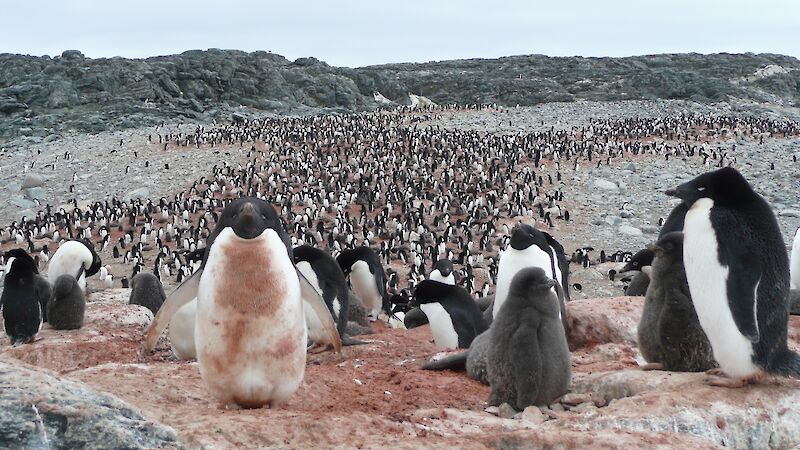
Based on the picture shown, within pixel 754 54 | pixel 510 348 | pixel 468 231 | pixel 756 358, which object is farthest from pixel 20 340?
pixel 754 54

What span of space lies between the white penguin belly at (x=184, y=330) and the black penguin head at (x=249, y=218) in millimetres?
2505

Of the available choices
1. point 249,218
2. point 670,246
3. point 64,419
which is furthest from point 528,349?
point 64,419

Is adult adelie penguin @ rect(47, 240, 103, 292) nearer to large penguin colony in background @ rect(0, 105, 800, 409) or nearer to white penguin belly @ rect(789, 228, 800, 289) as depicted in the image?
large penguin colony in background @ rect(0, 105, 800, 409)

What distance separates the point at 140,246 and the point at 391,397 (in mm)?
16059

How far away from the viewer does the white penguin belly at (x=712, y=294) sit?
512 centimetres

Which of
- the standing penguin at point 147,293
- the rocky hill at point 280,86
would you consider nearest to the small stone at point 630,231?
the standing penguin at point 147,293

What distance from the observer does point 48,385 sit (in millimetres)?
3105

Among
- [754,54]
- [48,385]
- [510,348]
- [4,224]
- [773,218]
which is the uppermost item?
[754,54]

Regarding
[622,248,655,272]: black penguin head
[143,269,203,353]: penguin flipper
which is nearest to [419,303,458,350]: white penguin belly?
[622,248,655,272]: black penguin head

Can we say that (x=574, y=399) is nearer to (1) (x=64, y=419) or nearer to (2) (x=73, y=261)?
(1) (x=64, y=419)

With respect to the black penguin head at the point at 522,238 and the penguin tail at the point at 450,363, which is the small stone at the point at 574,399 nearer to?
the penguin tail at the point at 450,363

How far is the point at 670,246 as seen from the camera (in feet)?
19.6

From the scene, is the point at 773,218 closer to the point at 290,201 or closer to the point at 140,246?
the point at 140,246

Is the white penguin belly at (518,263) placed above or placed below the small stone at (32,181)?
above
